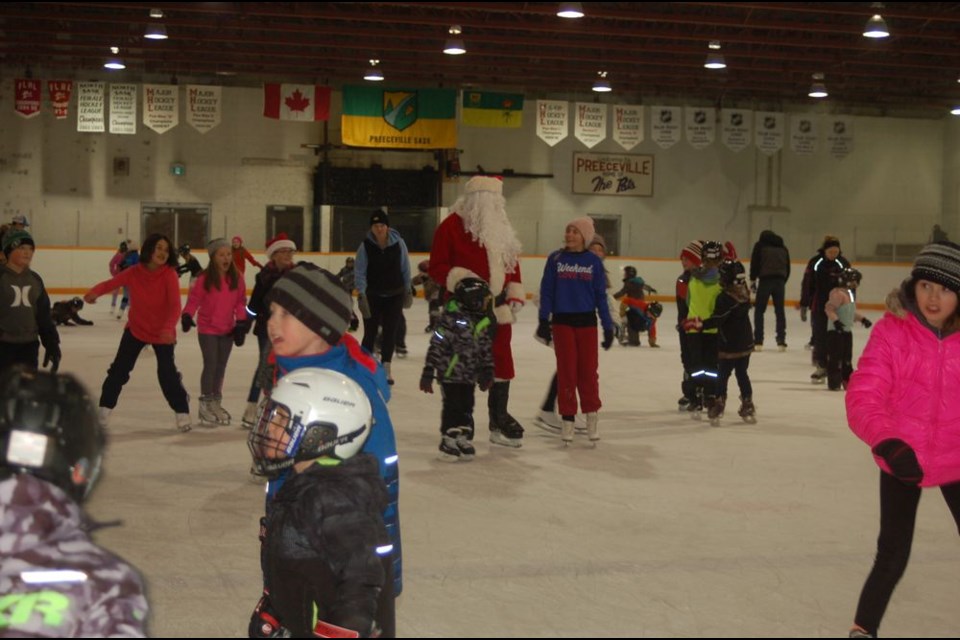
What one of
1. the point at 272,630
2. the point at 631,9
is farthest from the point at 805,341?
the point at 272,630

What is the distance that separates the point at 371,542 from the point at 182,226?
27430 mm

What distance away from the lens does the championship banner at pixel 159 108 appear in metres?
24.6

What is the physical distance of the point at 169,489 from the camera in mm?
6230

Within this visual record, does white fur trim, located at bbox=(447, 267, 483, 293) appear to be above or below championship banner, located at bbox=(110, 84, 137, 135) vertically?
below

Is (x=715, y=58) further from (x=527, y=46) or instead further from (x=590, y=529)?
(x=590, y=529)

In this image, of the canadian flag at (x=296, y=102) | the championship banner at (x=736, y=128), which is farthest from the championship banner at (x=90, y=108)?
the championship banner at (x=736, y=128)

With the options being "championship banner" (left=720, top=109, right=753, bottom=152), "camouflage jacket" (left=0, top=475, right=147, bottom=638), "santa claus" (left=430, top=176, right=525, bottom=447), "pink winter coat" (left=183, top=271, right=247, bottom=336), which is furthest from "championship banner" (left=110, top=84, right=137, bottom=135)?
"camouflage jacket" (left=0, top=475, right=147, bottom=638)

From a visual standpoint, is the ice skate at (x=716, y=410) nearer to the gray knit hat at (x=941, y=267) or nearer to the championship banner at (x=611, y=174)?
the gray knit hat at (x=941, y=267)

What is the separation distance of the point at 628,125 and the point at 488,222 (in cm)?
1851

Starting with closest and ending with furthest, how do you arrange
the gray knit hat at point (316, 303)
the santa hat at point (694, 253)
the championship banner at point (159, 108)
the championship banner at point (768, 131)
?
1. the gray knit hat at point (316, 303)
2. the santa hat at point (694, 253)
3. the championship banner at point (159, 108)
4. the championship banner at point (768, 131)

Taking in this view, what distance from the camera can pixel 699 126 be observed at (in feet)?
87.0

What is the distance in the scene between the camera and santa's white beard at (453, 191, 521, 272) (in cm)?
755

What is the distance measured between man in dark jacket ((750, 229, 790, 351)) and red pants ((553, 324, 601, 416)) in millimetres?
8383

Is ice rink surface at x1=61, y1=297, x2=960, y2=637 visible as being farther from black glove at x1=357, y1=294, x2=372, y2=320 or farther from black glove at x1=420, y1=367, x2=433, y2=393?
black glove at x1=357, y1=294, x2=372, y2=320
